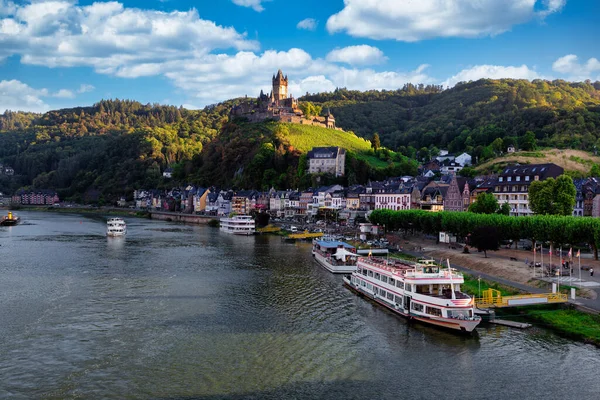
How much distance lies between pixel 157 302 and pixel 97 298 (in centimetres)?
558

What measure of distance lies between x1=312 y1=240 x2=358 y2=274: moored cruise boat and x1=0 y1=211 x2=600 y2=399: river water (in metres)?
7.54

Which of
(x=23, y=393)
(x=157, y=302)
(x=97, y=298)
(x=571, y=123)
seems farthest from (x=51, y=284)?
(x=571, y=123)

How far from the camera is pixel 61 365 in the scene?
28.3m

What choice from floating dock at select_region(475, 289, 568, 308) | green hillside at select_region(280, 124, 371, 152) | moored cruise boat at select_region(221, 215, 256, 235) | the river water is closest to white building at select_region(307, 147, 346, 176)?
green hillside at select_region(280, 124, 371, 152)

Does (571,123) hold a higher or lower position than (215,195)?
higher

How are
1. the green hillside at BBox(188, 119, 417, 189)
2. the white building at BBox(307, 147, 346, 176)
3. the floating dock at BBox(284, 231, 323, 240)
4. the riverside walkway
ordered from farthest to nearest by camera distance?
1. the white building at BBox(307, 147, 346, 176)
2. the green hillside at BBox(188, 119, 417, 189)
3. the floating dock at BBox(284, 231, 323, 240)
4. the riverside walkway

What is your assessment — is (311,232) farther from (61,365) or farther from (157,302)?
→ (61,365)

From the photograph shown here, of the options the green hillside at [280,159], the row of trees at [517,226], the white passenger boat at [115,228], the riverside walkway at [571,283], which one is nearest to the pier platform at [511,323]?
the riverside walkway at [571,283]

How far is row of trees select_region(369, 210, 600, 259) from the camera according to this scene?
53062mm

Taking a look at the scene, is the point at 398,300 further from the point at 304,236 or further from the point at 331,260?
the point at 304,236

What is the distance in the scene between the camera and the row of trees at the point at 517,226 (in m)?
53.1

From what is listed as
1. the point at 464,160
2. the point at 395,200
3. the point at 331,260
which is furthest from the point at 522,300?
the point at 464,160

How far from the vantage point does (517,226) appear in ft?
199

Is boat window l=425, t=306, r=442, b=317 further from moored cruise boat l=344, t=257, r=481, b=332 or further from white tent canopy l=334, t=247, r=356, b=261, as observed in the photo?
white tent canopy l=334, t=247, r=356, b=261
